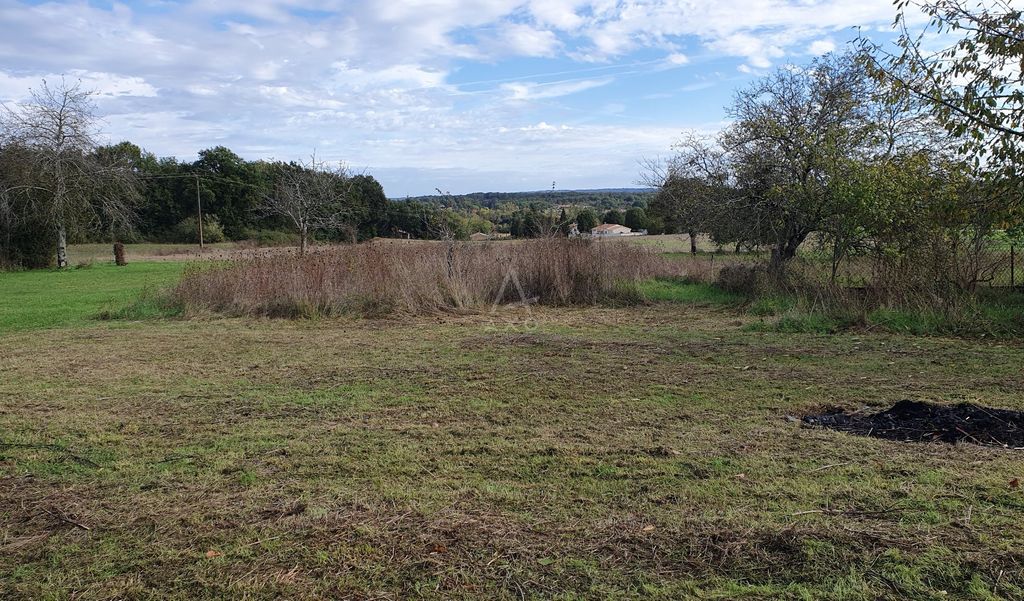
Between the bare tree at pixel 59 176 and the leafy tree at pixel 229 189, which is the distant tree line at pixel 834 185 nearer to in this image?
the bare tree at pixel 59 176

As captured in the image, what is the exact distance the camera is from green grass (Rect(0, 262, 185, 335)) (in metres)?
11.8

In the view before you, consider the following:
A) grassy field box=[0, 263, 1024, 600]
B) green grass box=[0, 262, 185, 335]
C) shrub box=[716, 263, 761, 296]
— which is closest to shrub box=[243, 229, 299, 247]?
green grass box=[0, 262, 185, 335]

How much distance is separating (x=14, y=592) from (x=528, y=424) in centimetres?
312

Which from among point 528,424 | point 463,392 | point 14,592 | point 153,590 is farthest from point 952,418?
point 14,592

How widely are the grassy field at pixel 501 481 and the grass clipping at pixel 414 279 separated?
4.40 metres

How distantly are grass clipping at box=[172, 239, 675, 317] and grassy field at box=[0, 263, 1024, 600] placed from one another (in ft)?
14.4

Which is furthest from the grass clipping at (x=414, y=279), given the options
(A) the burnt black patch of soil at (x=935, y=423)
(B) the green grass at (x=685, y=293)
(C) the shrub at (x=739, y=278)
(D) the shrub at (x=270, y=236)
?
(D) the shrub at (x=270, y=236)

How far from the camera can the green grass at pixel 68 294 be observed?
11789mm

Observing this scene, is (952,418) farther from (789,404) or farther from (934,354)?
(934,354)

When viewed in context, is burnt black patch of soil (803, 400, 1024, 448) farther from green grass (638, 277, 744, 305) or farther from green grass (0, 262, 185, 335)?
green grass (0, 262, 185, 335)

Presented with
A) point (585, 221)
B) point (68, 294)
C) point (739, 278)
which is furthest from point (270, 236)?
point (739, 278)

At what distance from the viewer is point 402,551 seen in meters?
2.98

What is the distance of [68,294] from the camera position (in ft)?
53.0

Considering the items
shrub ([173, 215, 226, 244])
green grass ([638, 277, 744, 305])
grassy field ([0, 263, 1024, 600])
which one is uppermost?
shrub ([173, 215, 226, 244])
